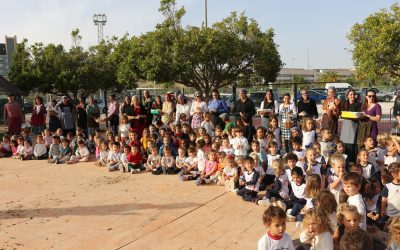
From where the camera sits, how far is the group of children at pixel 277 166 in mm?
3744

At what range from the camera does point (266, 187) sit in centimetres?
678

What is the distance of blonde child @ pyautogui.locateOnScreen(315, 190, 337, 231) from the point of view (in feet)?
13.1

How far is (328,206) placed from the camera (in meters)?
4.08

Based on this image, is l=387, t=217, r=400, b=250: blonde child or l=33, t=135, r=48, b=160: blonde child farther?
l=33, t=135, r=48, b=160: blonde child

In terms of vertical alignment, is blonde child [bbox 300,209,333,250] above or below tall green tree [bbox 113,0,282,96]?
below

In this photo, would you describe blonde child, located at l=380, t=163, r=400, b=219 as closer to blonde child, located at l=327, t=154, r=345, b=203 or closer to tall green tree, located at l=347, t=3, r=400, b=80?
blonde child, located at l=327, t=154, r=345, b=203

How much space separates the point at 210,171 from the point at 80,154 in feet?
14.0

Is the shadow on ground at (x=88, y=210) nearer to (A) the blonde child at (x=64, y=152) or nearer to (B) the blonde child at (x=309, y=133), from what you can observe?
(B) the blonde child at (x=309, y=133)

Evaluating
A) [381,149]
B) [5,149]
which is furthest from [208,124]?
[5,149]

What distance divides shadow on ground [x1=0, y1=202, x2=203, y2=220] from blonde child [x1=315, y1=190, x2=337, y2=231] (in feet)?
7.94

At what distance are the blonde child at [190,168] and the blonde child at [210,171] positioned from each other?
0.83 ft

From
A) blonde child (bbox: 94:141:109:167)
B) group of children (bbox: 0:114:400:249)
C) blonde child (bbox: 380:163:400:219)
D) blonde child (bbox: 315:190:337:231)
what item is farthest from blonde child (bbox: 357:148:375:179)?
blonde child (bbox: 94:141:109:167)

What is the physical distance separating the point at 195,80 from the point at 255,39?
13.3ft

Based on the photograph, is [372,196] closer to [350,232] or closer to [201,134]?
[350,232]
